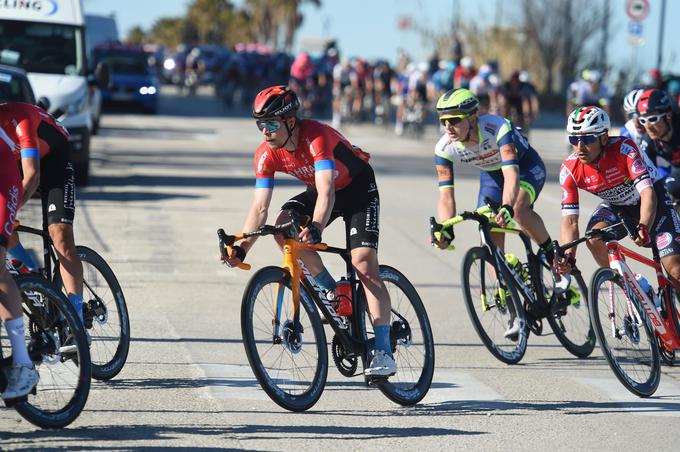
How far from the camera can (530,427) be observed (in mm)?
7184

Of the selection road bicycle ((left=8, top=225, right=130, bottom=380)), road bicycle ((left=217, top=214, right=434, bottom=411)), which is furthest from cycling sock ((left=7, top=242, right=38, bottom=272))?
road bicycle ((left=217, top=214, right=434, bottom=411))

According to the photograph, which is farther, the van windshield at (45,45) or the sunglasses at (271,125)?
the van windshield at (45,45)

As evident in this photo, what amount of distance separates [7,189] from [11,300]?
1.71 feet

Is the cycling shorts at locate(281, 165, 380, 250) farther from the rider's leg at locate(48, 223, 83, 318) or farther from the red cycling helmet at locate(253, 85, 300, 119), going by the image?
the rider's leg at locate(48, 223, 83, 318)

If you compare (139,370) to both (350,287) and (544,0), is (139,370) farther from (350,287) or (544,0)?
(544,0)

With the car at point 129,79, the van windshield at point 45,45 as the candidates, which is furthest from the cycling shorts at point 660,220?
the car at point 129,79

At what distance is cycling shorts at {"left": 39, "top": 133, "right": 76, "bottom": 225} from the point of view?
24.9 feet

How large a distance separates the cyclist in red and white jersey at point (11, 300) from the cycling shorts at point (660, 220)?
12.9ft

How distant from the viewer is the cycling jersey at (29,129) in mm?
7270

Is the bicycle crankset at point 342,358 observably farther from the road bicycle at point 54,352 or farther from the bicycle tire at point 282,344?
the road bicycle at point 54,352

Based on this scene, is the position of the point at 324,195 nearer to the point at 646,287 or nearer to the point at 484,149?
the point at 484,149

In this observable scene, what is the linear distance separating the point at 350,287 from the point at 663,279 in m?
2.33

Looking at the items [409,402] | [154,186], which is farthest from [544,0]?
[409,402]

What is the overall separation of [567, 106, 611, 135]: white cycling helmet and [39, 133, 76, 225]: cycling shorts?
122 inches
